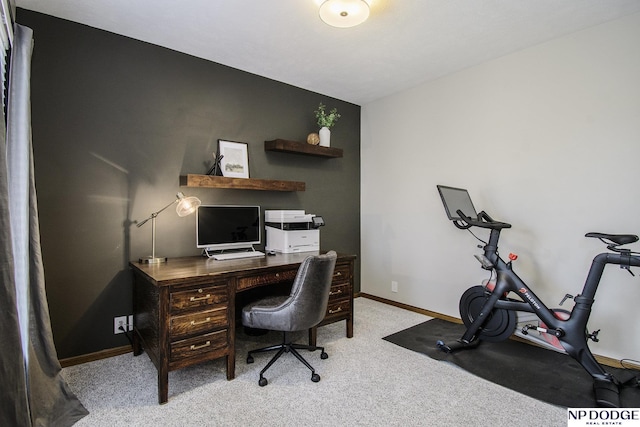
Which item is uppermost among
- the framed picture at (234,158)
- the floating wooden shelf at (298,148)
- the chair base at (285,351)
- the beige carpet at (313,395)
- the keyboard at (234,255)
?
the floating wooden shelf at (298,148)

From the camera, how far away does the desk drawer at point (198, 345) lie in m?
2.12

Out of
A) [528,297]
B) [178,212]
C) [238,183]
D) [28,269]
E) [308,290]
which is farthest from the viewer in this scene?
[238,183]

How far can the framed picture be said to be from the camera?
10.7 feet

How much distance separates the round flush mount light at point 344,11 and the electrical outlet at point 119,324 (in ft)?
9.01

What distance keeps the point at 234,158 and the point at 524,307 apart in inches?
110

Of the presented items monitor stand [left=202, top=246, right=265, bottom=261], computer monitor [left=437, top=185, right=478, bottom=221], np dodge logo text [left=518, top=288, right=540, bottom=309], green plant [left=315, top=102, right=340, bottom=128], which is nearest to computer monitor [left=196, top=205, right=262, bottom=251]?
monitor stand [left=202, top=246, right=265, bottom=261]

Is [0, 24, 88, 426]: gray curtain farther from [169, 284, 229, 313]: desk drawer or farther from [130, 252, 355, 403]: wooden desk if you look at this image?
[169, 284, 229, 313]: desk drawer

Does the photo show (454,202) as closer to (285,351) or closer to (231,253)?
(285,351)

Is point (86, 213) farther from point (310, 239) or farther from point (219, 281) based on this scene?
point (310, 239)

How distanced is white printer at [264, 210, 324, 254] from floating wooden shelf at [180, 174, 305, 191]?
0.29 m

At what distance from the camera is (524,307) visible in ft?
8.26

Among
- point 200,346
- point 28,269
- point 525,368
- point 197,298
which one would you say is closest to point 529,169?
point 525,368

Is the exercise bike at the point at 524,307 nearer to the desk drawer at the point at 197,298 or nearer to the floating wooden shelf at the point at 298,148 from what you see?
the floating wooden shelf at the point at 298,148

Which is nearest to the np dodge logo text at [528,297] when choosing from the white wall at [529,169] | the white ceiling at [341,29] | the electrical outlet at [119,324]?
the white wall at [529,169]
